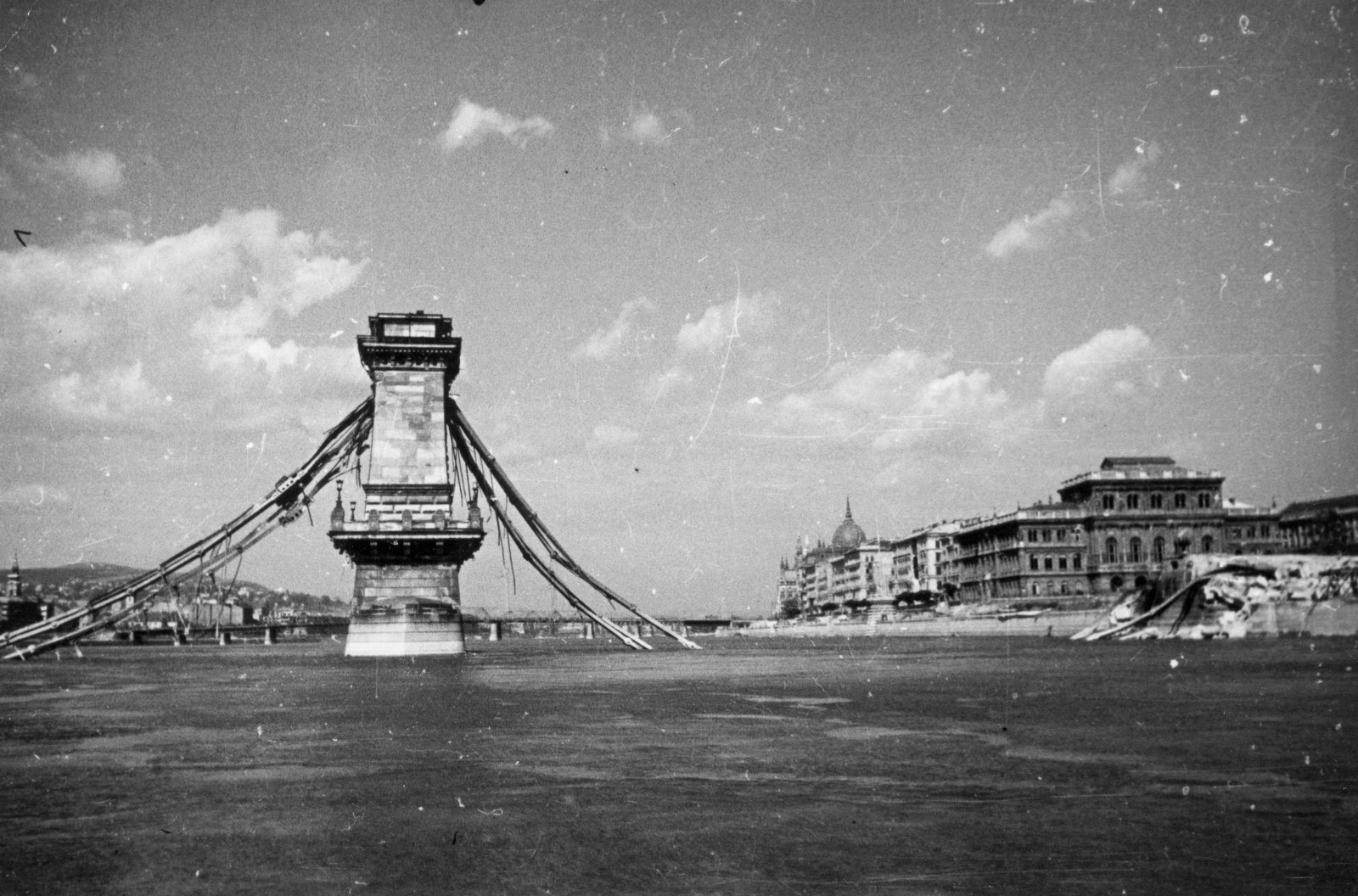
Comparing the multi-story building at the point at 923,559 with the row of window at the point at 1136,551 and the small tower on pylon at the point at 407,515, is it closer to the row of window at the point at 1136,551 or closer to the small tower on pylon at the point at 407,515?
the row of window at the point at 1136,551

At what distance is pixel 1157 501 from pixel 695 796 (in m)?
117

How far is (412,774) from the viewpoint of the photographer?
1098 centimetres

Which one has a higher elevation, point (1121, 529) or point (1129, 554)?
point (1121, 529)

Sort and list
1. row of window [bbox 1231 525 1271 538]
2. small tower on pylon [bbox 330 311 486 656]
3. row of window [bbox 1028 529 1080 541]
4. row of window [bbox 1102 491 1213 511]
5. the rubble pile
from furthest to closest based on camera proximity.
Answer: row of window [bbox 1231 525 1271 538], row of window [bbox 1028 529 1080 541], row of window [bbox 1102 491 1213 511], the rubble pile, small tower on pylon [bbox 330 311 486 656]

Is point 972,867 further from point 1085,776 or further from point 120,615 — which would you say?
point 120,615

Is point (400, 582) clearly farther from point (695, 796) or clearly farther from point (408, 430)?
point (695, 796)

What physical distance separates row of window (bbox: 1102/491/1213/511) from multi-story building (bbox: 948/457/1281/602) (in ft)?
0.28

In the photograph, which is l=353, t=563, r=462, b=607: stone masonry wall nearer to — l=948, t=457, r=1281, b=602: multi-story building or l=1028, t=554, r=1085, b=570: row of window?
l=948, t=457, r=1281, b=602: multi-story building

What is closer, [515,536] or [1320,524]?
[515,536]

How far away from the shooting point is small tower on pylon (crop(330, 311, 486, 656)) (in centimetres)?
4469

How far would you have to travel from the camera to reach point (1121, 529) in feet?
376

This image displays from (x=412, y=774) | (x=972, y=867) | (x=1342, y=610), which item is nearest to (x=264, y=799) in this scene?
(x=412, y=774)

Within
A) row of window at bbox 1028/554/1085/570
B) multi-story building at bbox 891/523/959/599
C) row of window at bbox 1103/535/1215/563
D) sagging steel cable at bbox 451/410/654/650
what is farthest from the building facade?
sagging steel cable at bbox 451/410/654/650

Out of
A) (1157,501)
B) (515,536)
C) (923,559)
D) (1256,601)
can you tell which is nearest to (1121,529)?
(1157,501)
